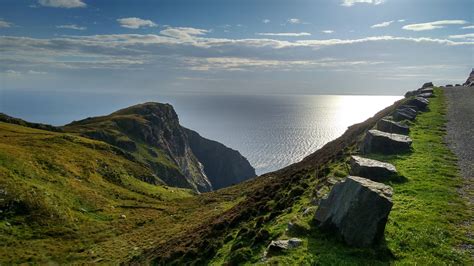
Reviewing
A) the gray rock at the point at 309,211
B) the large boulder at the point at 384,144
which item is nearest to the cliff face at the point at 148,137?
the large boulder at the point at 384,144

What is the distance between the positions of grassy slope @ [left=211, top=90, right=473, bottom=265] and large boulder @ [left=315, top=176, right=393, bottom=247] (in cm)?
52

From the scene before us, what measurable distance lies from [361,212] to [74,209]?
40649mm

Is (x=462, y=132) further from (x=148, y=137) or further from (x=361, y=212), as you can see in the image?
(x=148, y=137)

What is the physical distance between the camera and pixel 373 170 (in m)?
22.3

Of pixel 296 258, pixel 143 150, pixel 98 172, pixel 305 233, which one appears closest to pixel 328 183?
pixel 305 233

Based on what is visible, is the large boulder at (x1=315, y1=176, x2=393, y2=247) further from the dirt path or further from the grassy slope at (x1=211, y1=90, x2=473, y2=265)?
the dirt path

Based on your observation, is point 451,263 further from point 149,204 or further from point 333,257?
point 149,204

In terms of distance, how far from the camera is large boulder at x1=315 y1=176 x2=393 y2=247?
51.2 feet

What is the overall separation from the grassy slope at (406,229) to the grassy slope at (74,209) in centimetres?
1964

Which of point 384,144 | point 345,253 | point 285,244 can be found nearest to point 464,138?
point 384,144

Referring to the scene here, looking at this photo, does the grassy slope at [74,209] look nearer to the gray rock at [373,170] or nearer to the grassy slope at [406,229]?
the grassy slope at [406,229]

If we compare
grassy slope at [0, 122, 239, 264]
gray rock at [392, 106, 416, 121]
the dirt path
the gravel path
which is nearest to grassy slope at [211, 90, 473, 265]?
the dirt path

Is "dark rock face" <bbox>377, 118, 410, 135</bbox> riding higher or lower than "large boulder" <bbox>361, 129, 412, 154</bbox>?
higher

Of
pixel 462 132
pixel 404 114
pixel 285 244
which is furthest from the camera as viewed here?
pixel 404 114
